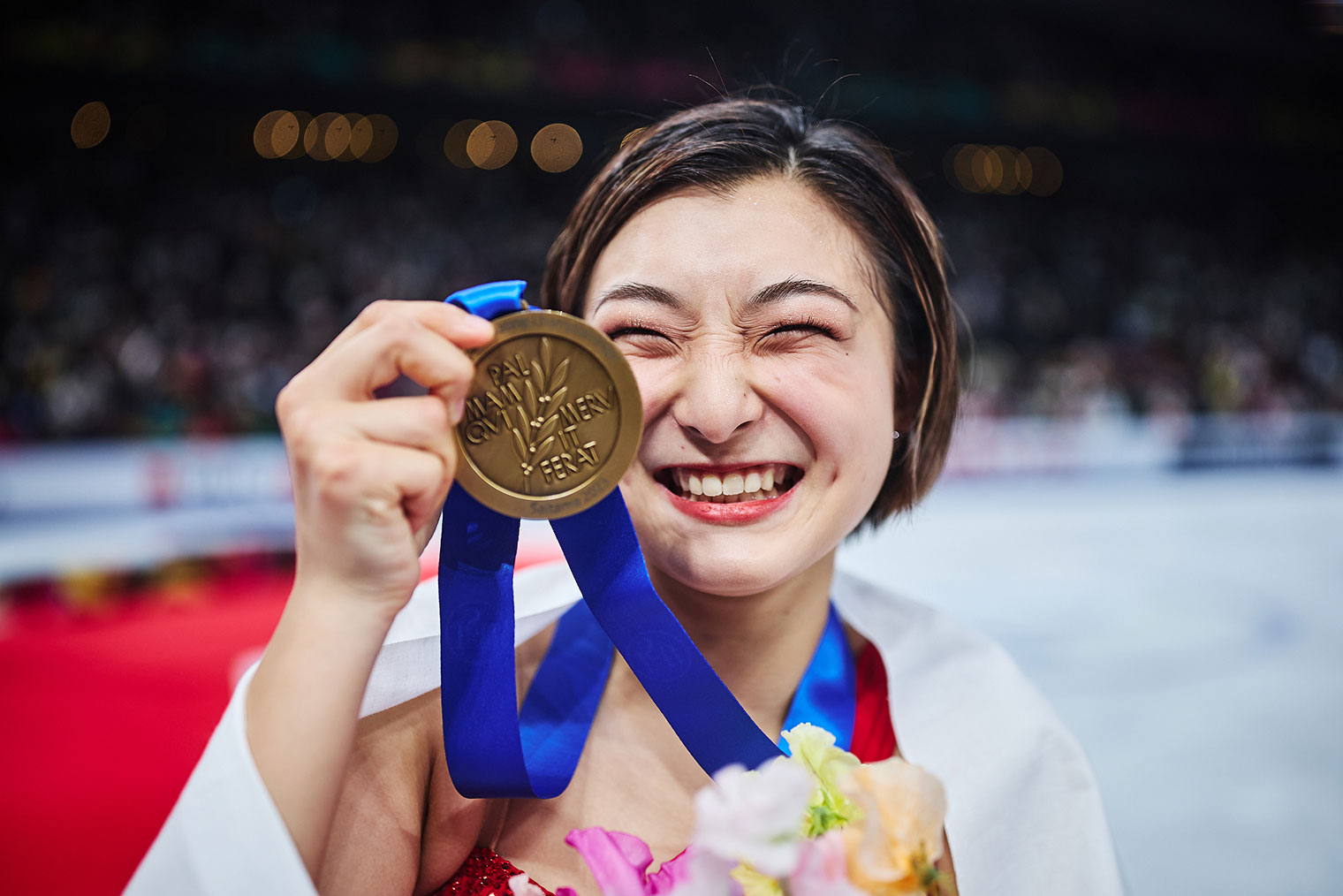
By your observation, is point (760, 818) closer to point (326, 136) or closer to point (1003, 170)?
point (326, 136)

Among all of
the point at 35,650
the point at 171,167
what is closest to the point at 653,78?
the point at 171,167

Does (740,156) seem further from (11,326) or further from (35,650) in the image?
(11,326)

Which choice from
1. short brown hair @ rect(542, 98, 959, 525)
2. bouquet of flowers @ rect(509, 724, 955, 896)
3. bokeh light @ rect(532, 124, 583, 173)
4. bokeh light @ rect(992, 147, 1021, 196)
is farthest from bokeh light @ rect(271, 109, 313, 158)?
bouquet of flowers @ rect(509, 724, 955, 896)

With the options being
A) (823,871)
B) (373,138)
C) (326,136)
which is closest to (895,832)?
(823,871)

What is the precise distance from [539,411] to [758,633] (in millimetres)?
491

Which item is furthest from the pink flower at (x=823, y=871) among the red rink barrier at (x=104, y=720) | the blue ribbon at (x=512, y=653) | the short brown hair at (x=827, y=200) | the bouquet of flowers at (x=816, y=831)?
the red rink barrier at (x=104, y=720)

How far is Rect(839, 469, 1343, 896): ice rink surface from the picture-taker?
9.00ft

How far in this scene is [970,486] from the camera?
891cm

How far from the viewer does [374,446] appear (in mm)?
695

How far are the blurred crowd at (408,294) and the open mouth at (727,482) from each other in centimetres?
697

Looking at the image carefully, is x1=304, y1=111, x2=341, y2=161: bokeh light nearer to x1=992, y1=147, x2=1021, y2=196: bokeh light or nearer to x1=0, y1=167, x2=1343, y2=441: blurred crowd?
x1=0, y1=167, x2=1343, y2=441: blurred crowd

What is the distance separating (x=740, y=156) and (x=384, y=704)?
2.48ft

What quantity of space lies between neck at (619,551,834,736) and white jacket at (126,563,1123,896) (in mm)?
140

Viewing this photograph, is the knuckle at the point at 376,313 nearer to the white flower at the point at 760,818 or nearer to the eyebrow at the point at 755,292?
the eyebrow at the point at 755,292
